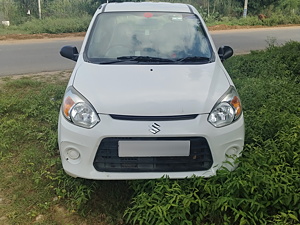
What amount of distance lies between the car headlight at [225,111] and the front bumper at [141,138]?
50 mm

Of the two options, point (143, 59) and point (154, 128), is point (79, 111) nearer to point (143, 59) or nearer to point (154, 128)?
point (154, 128)

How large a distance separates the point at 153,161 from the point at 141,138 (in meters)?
0.24

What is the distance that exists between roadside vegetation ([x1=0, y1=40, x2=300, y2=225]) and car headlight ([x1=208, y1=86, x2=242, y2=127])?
369mm

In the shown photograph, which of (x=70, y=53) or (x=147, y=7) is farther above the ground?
(x=147, y=7)

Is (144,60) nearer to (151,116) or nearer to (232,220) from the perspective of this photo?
(151,116)

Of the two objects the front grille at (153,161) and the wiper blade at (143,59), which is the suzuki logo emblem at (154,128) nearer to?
the front grille at (153,161)

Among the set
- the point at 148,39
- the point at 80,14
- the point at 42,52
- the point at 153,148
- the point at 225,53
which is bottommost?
the point at 80,14

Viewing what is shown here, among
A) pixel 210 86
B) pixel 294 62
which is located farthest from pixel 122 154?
pixel 294 62

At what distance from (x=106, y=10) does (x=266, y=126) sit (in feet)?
7.75

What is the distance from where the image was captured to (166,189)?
281cm

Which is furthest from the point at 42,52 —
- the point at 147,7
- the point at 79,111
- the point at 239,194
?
the point at 239,194

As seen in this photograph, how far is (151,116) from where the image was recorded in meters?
2.85

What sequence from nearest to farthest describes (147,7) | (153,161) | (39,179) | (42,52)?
(153,161) < (39,179) < (147,7) < (42,52)

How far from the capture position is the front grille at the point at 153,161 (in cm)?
284
